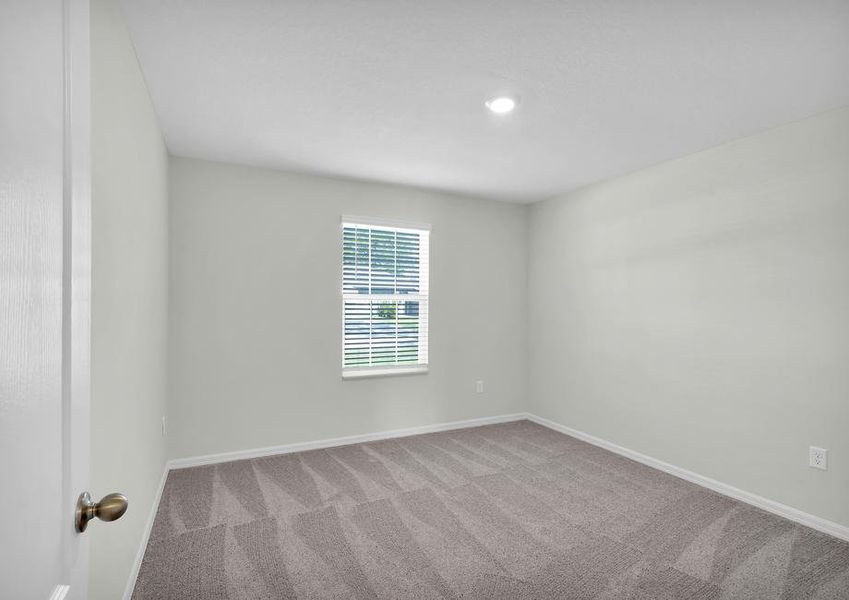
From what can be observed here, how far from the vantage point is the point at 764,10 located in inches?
66.6

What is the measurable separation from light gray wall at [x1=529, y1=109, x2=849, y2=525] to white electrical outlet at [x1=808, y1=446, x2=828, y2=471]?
0.10ft

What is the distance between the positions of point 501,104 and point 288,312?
7.92ft

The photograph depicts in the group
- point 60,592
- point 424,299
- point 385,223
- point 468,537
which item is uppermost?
point 385,223

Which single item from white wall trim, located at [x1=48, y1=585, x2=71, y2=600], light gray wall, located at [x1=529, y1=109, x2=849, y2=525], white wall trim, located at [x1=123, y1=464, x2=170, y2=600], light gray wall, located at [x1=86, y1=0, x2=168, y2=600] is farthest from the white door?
light gray wall, located at [x1=529, y1=109, x2=849, y2=525]

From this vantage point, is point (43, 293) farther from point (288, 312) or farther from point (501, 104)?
point (288, 312)

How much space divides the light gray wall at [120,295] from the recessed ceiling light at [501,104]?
1744mm

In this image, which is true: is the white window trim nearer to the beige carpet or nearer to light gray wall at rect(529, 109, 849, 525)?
light gray wall at rect(529, 109, 849, 525)

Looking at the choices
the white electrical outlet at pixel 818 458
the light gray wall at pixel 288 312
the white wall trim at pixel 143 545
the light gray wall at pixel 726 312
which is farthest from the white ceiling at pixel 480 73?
the white wall trim at pixel 143 545

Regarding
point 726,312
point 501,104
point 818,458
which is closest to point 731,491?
point 818,458

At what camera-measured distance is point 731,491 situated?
298 centimetres

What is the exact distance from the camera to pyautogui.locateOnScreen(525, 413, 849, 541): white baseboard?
2.51 m

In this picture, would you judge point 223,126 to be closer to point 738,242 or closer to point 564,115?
point 564,115

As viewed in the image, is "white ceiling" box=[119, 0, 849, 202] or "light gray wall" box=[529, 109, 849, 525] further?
"light gray wall" box=[529, 109, 849, 525]

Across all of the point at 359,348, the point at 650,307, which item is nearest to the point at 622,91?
the point at 650,307
